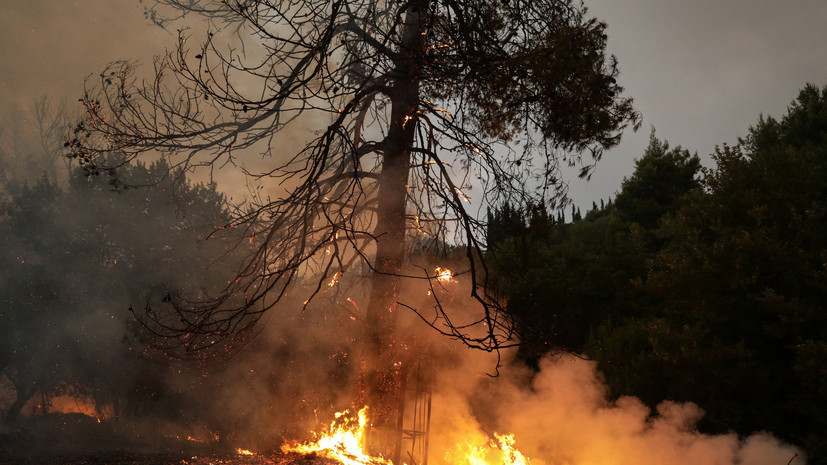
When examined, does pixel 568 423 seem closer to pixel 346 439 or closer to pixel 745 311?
pixel 745 311

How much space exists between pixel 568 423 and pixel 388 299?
7132 mm

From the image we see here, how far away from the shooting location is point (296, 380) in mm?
12500

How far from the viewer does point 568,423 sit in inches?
483

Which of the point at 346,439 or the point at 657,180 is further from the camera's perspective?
the point at 657,180

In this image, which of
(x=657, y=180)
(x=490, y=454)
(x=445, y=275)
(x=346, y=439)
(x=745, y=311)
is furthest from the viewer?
(x=657, y=180)

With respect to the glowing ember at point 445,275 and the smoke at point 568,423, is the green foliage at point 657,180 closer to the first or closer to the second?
the smoke at point 568,423

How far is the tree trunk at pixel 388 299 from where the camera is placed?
7410mm

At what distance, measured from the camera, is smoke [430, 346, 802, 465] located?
9.97 metres

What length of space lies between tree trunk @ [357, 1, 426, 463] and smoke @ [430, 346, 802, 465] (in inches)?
193

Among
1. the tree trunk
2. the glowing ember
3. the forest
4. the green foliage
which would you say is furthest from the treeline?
the green foliage

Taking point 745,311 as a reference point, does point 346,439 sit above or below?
below

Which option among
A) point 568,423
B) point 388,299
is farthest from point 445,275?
point 568,423

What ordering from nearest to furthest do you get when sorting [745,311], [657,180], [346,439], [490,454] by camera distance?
[346,439] → [490,454] → [745,311] → [657,180]

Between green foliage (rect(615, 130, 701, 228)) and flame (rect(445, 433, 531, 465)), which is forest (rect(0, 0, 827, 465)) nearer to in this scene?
flame (rect(445, 433, 531, 465))
